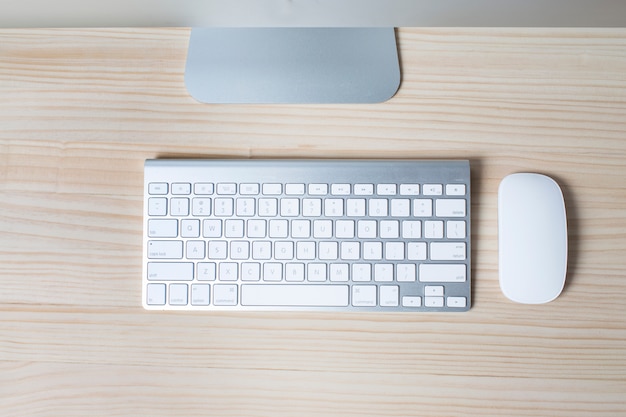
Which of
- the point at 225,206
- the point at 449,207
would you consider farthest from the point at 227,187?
the point at 449,207

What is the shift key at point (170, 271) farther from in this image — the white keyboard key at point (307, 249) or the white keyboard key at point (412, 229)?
the white keyboard key at point (412, 229)

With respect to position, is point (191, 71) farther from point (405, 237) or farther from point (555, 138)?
point (555, 138)

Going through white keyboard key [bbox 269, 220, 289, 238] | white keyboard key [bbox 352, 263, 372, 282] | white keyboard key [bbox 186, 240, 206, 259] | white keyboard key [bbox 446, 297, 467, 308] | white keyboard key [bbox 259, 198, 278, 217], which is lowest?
white keyboard key [bbox 446, 297, 467, 308]

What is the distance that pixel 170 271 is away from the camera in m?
0.58

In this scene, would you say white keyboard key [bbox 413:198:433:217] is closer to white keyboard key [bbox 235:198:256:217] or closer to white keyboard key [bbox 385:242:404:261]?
white keyboard key [bbox 385:242:404:261]

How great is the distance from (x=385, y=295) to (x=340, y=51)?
0.26 m

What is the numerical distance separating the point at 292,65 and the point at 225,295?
0.82ft

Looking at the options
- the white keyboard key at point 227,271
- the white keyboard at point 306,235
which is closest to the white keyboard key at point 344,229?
the white keyboard at point 306,235

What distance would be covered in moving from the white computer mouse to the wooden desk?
0.02 m

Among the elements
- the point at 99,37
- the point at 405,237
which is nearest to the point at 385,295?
the point at 405,237

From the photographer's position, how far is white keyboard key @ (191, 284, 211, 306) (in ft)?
1.90

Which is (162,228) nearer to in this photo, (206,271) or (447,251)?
(206,271)

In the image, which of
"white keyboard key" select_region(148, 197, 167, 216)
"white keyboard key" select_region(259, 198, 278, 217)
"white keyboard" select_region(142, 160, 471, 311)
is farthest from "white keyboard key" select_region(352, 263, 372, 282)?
"white keyboard key" select_region(148, 197, 167, 216)

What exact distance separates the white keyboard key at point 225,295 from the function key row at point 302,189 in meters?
0.10
